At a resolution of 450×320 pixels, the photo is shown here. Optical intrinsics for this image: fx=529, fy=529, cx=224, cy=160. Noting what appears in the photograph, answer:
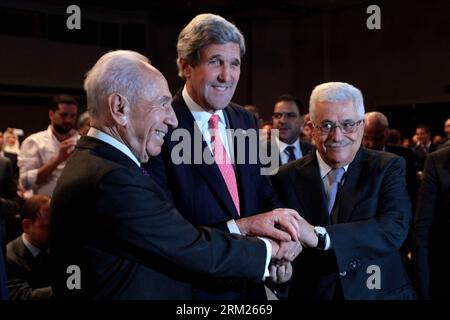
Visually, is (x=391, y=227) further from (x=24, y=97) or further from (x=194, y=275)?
(x=24, y=97)

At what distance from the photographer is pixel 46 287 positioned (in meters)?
2.71

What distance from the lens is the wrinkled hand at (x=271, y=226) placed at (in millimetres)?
1703

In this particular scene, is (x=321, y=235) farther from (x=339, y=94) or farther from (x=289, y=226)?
(x=339, y=94)

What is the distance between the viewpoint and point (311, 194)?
1912 millimetres

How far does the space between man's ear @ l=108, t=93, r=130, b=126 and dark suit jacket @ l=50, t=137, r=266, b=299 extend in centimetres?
8

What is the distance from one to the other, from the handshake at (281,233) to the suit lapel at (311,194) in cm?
13

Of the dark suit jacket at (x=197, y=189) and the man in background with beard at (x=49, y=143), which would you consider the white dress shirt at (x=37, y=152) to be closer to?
the man in background with beard at (x=49, y=143)

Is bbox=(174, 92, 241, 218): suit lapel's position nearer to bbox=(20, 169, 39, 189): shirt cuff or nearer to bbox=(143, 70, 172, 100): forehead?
bbox=(143, 70, 172, 100): forehead

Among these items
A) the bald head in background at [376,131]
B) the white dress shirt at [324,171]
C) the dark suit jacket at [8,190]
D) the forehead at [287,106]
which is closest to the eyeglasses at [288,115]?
the forehead at [287,106]

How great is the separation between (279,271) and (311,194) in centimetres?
32

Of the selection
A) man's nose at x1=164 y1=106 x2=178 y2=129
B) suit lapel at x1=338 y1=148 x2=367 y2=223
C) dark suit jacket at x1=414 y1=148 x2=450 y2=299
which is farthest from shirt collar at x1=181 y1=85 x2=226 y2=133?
dark suit jacket at x1=414 y1=148 x2=450 y2=299
